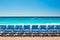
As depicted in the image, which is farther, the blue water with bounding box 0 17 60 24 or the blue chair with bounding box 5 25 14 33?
the blue water with bounding box 0 17 60 24

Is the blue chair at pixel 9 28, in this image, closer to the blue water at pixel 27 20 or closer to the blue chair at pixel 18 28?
the blue chair at pixel 18 28

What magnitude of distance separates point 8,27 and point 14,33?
1.35ft

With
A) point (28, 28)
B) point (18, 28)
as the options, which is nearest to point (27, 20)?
point (18, 28)

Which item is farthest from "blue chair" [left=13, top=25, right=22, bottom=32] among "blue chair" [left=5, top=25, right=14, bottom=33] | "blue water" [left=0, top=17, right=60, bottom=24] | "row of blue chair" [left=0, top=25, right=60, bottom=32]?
"blue water" [left=0, top=17, right=60, bottom=24]

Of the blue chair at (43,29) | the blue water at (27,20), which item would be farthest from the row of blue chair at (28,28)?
the blue water at (27,20)

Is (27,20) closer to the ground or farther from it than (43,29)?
closer to the ground

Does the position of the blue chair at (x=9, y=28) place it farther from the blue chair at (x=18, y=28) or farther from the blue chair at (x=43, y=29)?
the blue chair at (x=43, y=29)

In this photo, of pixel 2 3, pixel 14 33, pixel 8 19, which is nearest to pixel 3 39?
pixel 14 33

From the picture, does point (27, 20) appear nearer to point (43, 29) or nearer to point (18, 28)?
point (18, 28)

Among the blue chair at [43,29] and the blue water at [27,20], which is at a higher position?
the blue chair at [43,29]

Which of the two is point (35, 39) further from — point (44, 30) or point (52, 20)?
point (52, 20)

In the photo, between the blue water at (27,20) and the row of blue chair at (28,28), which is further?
the blue water at (27,20)

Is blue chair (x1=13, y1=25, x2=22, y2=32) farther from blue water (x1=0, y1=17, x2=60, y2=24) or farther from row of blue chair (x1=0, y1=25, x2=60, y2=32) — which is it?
blue water (x1=0, y1=17, x2=60, y2=24)

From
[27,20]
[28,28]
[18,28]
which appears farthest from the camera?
[27,20]
